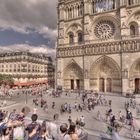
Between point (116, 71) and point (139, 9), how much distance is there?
1142cm

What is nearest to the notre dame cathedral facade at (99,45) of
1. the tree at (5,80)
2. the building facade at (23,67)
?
the tree at (5,80)

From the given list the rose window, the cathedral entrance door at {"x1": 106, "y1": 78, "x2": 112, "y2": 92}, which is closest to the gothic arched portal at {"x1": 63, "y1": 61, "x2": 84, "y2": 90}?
the cathedral entrance door at {"x1": 106, "y1": 78, "x2": 112, "y2": 92}

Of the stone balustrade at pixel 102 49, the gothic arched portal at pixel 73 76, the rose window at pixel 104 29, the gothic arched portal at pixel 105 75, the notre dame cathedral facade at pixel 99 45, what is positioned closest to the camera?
the stone balustrade at pixel 102 49

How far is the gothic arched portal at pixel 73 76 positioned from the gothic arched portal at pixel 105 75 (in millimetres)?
2752

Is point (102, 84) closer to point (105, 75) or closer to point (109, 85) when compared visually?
point (109, 85)

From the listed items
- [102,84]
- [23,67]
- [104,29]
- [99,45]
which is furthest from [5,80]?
[104,29]

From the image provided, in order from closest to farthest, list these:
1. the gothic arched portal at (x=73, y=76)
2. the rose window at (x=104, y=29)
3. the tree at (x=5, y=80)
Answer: the rose window at (x=104, y=29), the gothic arched portal at (x=73, y=76), the tree at (x=5, y=80)

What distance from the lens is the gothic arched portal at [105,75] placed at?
3183 centimetres

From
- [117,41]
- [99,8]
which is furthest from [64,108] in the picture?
[99,8]

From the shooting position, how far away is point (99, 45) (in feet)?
109

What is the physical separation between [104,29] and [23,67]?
2744 cm

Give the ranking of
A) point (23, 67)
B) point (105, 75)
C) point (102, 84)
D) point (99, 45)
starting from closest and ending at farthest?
point (99, 45), point (105, 75), point (102, 84), point (23, 67)

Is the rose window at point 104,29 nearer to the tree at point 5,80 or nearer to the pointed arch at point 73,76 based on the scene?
the pointed arch at point 73,76

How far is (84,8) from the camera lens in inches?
1391
